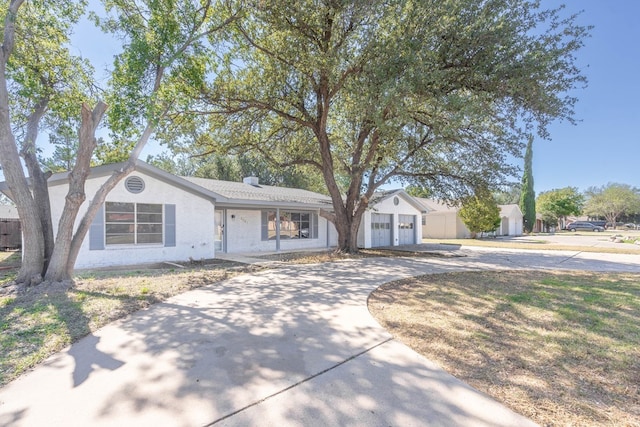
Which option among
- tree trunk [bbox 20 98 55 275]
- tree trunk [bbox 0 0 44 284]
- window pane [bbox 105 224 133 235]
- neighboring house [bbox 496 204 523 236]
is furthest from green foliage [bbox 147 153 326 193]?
tree trunk [bbox 0 0 44 284]

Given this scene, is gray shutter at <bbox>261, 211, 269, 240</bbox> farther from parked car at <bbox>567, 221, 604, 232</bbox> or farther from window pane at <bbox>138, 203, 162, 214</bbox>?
parked car at <bbox>567, 221, 604, 232</bbox>

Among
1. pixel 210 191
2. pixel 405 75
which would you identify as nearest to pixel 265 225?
pixel 210 191

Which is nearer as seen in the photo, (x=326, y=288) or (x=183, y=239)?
(x=326, y=288)

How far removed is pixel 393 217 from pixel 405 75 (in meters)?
11.8

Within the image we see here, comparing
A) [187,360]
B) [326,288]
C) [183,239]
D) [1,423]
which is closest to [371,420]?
[187,360]

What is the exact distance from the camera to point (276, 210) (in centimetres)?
1467

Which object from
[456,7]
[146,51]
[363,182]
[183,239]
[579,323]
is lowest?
[579,323]

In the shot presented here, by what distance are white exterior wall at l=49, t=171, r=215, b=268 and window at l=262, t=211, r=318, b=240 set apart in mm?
3294

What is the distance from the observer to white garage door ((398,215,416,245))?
66.0 feet

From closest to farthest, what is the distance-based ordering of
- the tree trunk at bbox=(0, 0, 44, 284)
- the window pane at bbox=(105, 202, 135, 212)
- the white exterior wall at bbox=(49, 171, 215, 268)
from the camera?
the tree trunk at bbox=(0, 0, 44, 284)
the white exterior wall at bbox=(49, 171, 215, 268)
the window pane at bbox=(105, 202, 135, 212)

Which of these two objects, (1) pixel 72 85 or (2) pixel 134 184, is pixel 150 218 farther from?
(1) pixel 72 85

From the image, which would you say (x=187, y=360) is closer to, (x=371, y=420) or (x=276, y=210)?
(x=371, y=420)

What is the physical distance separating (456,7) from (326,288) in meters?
7.68

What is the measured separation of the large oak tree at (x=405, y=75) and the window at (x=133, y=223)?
3.27m
